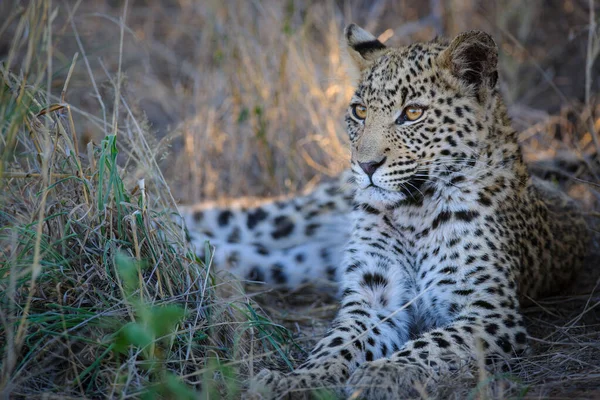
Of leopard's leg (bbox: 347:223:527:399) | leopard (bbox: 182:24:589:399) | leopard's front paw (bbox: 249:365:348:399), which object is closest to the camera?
leopard's front paw (bbox: 249:365:348:399)

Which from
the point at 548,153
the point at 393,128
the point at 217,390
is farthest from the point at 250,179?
the point at 217,390

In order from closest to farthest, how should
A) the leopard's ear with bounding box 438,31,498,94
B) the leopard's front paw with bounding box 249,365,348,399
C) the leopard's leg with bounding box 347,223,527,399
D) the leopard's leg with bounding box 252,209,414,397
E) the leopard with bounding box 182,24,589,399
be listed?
the leopard's front paw with bounding box 249,365,348,399 → the leopard's leg with bounding box 347,223,527,399 → the leopard's leg with bounding box 252,209,414,397 → the leopard with bounding box 182,24,589,399 → the leopard's ear with bounding box 438,31,498,94

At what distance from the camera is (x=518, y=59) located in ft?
31.8

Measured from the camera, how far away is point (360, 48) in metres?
5.38

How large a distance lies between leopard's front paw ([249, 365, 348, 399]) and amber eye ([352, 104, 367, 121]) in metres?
1.78

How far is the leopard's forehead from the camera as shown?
466cm

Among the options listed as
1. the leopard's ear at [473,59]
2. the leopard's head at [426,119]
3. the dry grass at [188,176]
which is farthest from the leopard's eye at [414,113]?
the dry grass at [188,176]

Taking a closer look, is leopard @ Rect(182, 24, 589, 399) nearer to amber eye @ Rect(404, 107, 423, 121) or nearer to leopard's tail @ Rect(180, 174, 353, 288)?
amber eye @ Rect(404, 107, 423, 121)

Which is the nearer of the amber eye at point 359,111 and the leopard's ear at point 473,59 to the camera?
the leopard's ear at point 473,59

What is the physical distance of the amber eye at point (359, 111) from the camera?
4910 mm

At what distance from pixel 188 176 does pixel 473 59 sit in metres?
4.06

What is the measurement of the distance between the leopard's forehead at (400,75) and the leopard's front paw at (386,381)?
1.76 metres

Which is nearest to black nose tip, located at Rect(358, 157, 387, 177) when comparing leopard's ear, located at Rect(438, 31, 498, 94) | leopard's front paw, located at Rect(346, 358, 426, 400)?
leopard's ear, located at Rect(438, 31, 498, 94)

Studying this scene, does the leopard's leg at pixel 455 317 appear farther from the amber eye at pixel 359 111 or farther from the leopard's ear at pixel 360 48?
the leopard's ear at pixel 360 48
